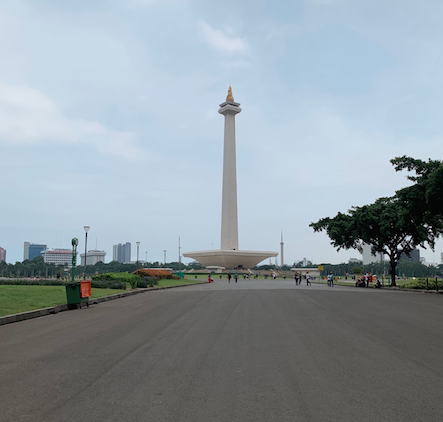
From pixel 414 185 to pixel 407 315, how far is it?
18.3m

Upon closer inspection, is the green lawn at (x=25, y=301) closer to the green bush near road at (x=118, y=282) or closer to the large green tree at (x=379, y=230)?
the green bush near road at (x=118, y=282)

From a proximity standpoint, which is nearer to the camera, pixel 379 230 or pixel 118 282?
pixel 118 282

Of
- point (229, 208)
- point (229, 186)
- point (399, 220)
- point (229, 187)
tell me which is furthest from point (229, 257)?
point (399, 220)

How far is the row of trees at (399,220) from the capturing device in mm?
28781

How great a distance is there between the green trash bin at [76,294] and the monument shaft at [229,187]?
70.2m

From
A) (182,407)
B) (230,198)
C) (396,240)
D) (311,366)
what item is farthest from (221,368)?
(230,198)

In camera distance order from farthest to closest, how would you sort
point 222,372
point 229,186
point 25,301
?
point 229,186
point 25,301
point 222,372

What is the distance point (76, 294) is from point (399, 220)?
78.5 ft

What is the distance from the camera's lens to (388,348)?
26.6ft

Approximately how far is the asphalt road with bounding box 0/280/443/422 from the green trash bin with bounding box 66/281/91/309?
5180mm

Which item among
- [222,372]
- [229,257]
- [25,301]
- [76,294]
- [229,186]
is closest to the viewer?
[222,372]

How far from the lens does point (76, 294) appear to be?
1714 cm

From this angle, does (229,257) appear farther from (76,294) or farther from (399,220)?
(76,294)

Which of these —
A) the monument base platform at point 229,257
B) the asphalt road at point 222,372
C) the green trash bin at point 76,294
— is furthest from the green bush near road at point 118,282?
the monument base platform at point 229,257
